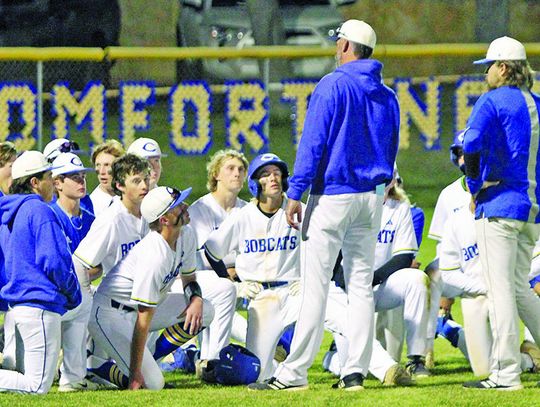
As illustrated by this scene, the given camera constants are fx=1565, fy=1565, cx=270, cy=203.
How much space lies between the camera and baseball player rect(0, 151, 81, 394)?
7820 millimetres

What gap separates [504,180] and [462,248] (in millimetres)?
1461

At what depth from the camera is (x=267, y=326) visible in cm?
877

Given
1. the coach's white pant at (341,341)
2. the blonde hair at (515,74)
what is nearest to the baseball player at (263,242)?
the coach's white pant at (341,341)

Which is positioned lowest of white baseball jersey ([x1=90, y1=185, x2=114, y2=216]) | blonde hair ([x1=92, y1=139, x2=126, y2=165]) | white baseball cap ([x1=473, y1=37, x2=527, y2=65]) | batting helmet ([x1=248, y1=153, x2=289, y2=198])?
white baseball jersey ([x1=90, y1=185, x2=114, y2=216])

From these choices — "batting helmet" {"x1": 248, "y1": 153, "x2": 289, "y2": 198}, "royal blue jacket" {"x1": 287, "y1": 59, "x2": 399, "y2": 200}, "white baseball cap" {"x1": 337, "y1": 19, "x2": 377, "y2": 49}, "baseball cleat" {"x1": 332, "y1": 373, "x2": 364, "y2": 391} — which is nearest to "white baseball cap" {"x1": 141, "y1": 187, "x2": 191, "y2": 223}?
"royal blue jacket" {"x1": 287, "y1": 59, "x2": 399, "y2": 200}

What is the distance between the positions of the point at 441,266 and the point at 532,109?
174cm

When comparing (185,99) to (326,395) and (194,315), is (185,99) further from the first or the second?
(326,395)

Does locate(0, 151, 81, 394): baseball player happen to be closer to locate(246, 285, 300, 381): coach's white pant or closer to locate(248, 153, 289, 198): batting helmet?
locate(246, 285, 300, 381): coach's white pant

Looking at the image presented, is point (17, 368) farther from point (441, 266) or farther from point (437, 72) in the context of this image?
point (437, 72)

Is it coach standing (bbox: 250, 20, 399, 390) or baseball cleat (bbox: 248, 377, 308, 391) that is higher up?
coach standing (bbox: 250, 20, 399, 390)

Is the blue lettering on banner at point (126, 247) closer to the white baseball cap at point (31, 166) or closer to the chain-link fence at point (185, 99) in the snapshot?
the white baseball cap at point (31, 166)

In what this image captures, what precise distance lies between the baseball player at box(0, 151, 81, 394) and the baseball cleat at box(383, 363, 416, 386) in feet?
5.53

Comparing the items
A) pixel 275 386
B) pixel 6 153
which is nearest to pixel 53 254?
pixel 275 386

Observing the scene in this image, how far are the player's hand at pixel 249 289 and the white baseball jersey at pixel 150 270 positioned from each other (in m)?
0.50
